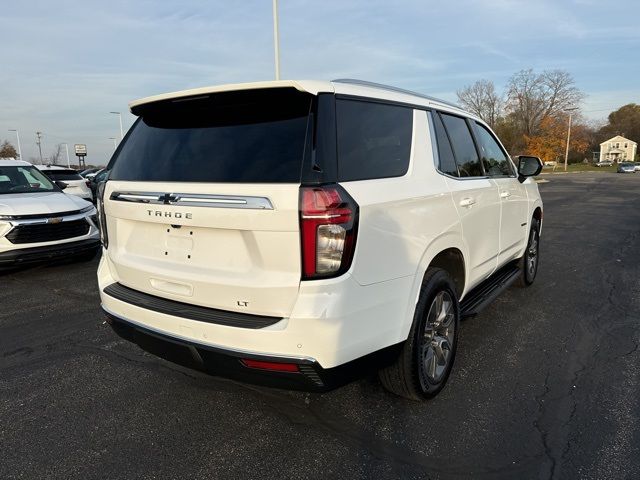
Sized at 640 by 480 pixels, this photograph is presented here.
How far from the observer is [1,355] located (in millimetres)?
3836

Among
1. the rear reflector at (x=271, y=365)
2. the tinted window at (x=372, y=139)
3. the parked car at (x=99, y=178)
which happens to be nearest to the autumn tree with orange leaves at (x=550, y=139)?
the parked car at (x=99, y=178)

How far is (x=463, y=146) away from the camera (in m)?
3.73

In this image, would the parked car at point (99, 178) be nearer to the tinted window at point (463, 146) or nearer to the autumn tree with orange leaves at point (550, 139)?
the tinted window at point (463, 146)

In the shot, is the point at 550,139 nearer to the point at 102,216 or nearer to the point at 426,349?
the point at 426,349

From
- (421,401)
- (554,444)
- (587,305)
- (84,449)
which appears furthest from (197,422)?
(587,305)

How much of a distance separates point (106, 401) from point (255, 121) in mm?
2068

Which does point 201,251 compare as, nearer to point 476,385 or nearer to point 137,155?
point 137,155

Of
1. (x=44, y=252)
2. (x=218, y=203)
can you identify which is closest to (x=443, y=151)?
(x=218, y=203)

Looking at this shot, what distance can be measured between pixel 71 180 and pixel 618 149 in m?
130

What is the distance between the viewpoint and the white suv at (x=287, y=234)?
7.25ft

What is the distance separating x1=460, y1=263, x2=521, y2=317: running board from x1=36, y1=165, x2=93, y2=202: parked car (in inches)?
411

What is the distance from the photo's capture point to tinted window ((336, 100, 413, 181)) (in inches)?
94.0

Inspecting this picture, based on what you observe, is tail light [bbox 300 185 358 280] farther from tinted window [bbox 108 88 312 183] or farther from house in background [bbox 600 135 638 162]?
house in background [bbox 600 135 638 162]

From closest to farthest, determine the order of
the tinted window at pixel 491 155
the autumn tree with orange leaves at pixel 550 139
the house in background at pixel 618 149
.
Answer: the tinted window at pixel 491 155
the autumn tree with orange leaves at pixel 550 139
the house in background at pixel 618 149
